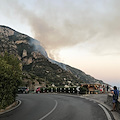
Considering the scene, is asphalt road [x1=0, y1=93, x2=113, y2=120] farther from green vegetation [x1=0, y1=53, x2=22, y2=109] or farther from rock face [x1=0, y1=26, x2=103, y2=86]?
rock face [x1=0, y1=26, x2=103, y2=86]

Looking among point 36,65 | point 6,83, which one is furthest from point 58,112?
point 36,65

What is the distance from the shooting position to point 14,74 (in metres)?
12.9

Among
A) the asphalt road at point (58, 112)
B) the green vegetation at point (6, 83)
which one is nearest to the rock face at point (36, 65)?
the green vegetation at point (6, 83)

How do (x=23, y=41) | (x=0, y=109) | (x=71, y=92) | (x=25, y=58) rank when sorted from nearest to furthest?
(x=0, y=109)
(x=71, y=92)
(x=25, y=58)
(x=23, y=41)

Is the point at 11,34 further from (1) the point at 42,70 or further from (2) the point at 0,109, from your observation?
(2) the point at 0,109

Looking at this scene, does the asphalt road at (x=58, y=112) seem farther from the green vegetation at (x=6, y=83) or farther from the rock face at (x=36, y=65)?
the rock face at (x=36, y=65)

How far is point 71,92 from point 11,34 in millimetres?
152410

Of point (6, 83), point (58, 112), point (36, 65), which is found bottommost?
point (58, 112)

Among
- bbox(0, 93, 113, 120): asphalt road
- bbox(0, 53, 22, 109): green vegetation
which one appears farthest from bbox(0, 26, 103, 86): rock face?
bbox(0, 93, 113, 120): asphalt road

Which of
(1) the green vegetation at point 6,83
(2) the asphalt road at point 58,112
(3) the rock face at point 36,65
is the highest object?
(3) the rock face at point 36,65

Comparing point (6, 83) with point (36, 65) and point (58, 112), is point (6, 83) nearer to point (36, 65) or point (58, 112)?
point (58, 112)

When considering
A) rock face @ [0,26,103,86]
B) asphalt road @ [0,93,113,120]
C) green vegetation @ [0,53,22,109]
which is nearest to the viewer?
asphalt road @ [0,93,113,120]

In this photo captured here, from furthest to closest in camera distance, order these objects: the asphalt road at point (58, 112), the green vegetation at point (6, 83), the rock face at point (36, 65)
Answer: the rock face at point (36, 65) → the green vegetation at point (6, 83) → the asphalt road at point (58, 112)

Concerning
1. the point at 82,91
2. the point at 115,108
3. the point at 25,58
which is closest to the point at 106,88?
the point at 82,91
